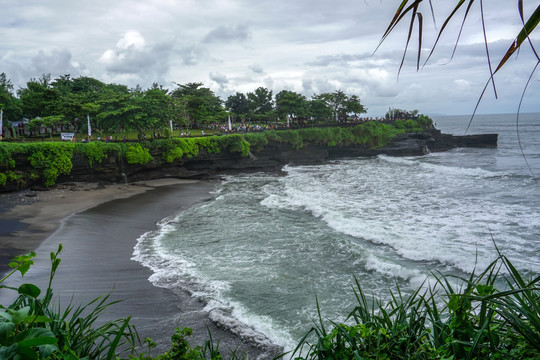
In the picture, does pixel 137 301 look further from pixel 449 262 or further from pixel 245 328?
pixel 449 262

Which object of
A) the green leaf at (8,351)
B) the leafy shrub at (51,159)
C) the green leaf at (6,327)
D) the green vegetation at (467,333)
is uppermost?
the leafy shrub at (51,159)

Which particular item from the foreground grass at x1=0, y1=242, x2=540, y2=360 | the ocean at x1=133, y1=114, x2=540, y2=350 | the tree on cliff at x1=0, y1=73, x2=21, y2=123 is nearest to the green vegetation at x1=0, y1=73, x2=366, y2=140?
the tree on cliff at x1=0, y1=73, x2=21, y2=123

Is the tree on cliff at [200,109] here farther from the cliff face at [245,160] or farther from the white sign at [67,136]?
the white sign at [67,136]

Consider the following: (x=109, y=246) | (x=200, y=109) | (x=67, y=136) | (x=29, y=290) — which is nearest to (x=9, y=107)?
(x=67, y=136)

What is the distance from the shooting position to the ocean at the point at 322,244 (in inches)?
326

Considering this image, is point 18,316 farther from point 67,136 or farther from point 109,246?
point 67,136

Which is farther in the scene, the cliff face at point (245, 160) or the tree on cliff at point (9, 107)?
the tree on cliff at point (9, 107)

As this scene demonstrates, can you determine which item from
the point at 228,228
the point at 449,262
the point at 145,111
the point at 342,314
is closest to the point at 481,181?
the point at 449,262

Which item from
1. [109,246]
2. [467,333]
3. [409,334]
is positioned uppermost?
[467,333]

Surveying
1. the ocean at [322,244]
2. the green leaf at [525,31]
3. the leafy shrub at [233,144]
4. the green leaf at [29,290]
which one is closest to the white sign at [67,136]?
the leafy shrub at [233,144]

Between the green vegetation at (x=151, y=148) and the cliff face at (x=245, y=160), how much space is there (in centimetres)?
30

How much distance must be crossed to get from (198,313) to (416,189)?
18238 millimetres

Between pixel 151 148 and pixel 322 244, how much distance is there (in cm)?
2018

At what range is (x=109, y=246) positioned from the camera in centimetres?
1259
